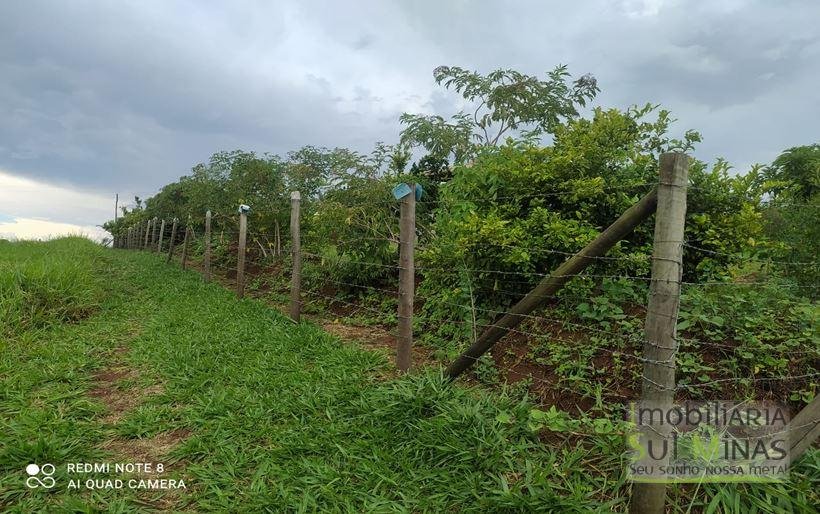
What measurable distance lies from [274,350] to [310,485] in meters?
2.26

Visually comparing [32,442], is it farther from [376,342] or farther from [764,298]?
[764,298]

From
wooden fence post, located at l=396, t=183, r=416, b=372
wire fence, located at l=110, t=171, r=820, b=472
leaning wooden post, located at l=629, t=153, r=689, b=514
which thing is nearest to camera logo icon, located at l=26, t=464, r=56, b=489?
wooden fence post, located at l=396, t=183, r=416, b=372

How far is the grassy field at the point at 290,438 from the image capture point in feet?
6.70

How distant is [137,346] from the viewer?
15.0 feet

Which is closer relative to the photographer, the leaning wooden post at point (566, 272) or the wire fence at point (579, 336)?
the leaning wooden post at point (566, 272)

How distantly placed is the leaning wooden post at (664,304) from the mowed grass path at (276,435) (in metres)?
0.16

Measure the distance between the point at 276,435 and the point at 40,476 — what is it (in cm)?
118

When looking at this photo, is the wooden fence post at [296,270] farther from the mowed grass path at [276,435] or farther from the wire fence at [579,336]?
the mowed grass path at [276,435]

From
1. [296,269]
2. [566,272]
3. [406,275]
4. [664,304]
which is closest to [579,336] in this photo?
[566,272]

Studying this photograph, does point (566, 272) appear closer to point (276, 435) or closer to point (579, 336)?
point (579, 336)

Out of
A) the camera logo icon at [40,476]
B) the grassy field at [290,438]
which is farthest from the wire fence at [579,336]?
the camera logo icon at [40,476]

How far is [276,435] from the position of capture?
2.67 metres

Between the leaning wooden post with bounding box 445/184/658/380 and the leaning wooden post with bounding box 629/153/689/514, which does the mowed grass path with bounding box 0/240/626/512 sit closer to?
the leaning wooden post with bounding box 629/153/689/514

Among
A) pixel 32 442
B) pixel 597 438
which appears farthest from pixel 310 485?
pixel 32 442
